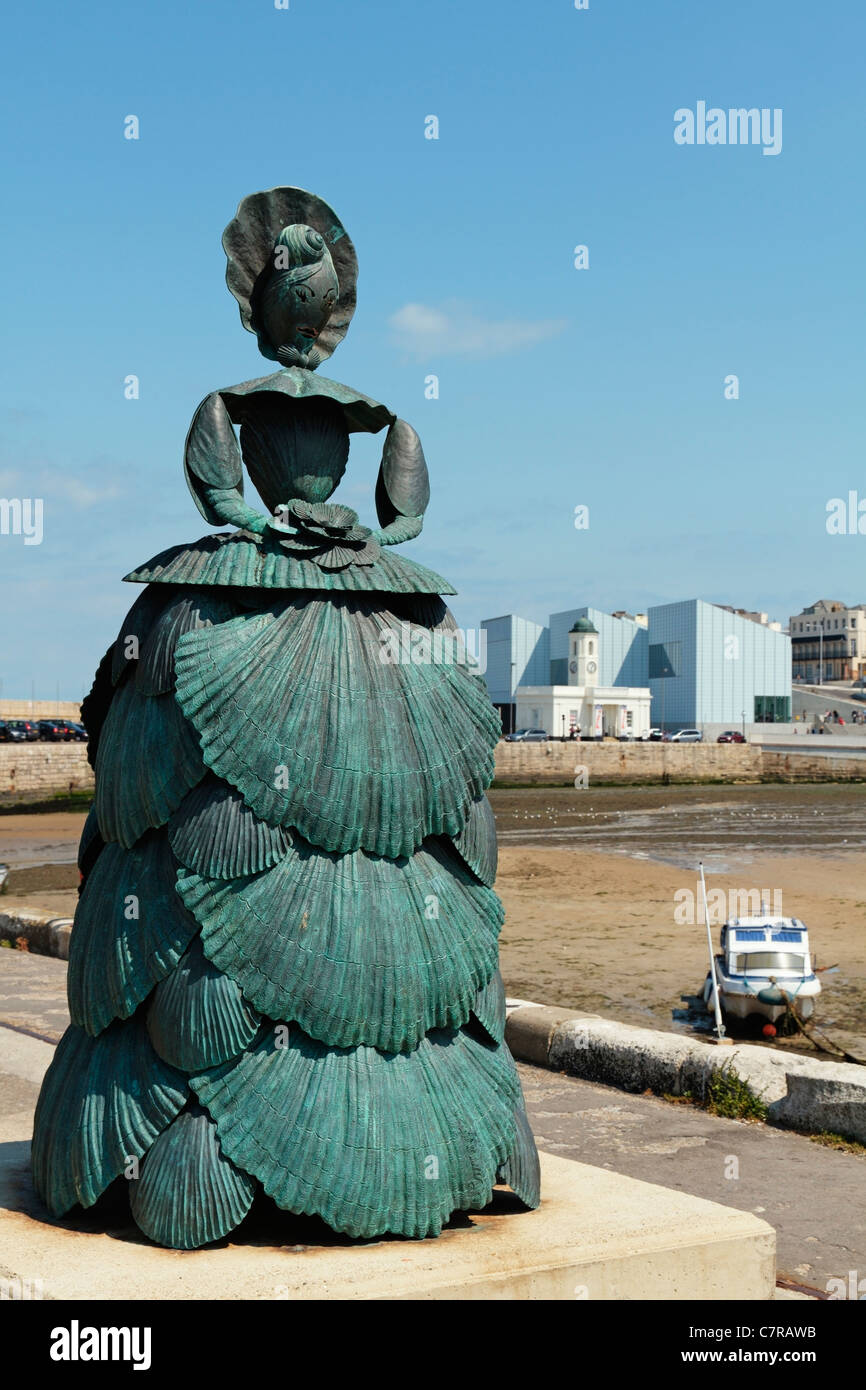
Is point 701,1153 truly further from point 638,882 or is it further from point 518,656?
point 518,656

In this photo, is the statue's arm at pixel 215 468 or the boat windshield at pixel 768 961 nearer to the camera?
the statue's arm at pixel 215 468

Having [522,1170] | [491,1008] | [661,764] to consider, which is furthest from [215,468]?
[661,764]

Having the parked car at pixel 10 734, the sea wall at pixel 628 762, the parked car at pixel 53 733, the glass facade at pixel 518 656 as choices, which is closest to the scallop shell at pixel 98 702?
the parked car at pixel 10 734

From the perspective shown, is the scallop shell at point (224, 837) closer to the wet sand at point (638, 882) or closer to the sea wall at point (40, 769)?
the wet sand at point (638, 882)

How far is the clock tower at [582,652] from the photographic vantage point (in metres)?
92.5

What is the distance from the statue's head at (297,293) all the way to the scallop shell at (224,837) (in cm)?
191

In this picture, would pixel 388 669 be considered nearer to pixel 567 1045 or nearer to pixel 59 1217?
pixel 59 1217

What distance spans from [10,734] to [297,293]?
61729 millimetres

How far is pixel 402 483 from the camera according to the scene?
5457 millimetres

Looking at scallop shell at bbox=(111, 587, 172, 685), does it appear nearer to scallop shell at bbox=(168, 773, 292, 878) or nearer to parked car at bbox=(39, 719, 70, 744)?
scallop shell at bbox=(168, 773, 292, 878)

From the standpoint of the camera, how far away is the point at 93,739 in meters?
5.51

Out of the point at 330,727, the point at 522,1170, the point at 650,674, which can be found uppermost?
the point at 650,674

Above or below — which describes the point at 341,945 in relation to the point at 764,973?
above

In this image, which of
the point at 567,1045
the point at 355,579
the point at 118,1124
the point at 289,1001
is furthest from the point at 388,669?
the point at 567,1045
